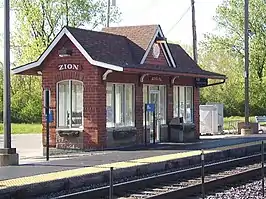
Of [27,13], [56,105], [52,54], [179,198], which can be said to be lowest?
[179,198]

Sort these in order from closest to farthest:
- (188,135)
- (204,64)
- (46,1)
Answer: (188,135), (46,1), (204,64)

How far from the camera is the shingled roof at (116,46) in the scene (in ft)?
76.7

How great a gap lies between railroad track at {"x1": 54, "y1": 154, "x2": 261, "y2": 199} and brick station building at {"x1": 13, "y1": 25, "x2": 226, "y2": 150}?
5.42m

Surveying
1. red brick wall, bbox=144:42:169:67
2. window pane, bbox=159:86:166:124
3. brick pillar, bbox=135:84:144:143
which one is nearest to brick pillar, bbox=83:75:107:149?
brick pillar, bbox=135:84:144:143

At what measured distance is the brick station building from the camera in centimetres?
2325

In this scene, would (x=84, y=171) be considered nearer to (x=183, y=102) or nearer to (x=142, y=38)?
(x=142, y=38)

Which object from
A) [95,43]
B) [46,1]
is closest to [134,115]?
[95,43]

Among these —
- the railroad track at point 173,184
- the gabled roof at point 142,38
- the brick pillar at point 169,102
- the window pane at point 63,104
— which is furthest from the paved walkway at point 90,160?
the gabled roof at point 142,38

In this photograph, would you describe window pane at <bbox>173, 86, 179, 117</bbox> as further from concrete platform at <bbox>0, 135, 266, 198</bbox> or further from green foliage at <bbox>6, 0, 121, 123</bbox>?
green foliage at <bbox>6, 0, 121, 123</bbox>

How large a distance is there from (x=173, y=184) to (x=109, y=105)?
27.8 feet

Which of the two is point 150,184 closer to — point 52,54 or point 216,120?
point 52,54

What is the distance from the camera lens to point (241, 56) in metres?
54.4

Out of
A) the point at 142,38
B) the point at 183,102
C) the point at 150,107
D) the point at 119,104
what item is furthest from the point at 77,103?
the point at 183,102

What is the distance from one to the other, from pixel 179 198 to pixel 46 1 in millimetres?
37405
